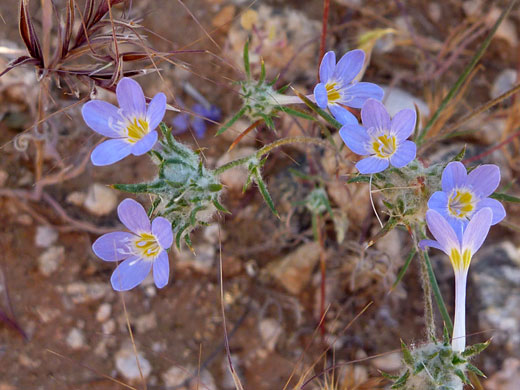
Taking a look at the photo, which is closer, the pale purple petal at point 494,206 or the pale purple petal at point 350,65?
the pale purple petal at point 494,206

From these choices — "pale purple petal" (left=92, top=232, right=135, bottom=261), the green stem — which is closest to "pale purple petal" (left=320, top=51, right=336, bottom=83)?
the green stem

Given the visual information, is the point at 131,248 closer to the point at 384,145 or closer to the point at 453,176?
the point at 384,145

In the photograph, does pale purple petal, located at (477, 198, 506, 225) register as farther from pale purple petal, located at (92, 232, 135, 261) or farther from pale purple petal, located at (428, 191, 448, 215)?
pale purple petal, located at (92, 232, 135, 261)

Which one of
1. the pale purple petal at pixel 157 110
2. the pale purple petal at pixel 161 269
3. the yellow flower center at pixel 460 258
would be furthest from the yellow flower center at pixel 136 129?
the yellow flower center at pixel 460 258

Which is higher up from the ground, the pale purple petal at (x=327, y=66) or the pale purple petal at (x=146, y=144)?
the pale purple petal at (x=327, y=66)

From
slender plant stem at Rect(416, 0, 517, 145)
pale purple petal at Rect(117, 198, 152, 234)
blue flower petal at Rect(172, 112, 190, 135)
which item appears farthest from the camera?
blue flower petal at Rect(172, 112, 190, 135)


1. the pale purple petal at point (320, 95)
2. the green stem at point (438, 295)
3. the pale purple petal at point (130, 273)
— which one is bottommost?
the green stem at point (438, 295)

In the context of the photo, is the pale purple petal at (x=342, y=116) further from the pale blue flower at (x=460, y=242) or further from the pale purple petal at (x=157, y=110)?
the pale purple petal at (x=157, y=110)

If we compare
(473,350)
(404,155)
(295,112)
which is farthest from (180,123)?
(473,350)
